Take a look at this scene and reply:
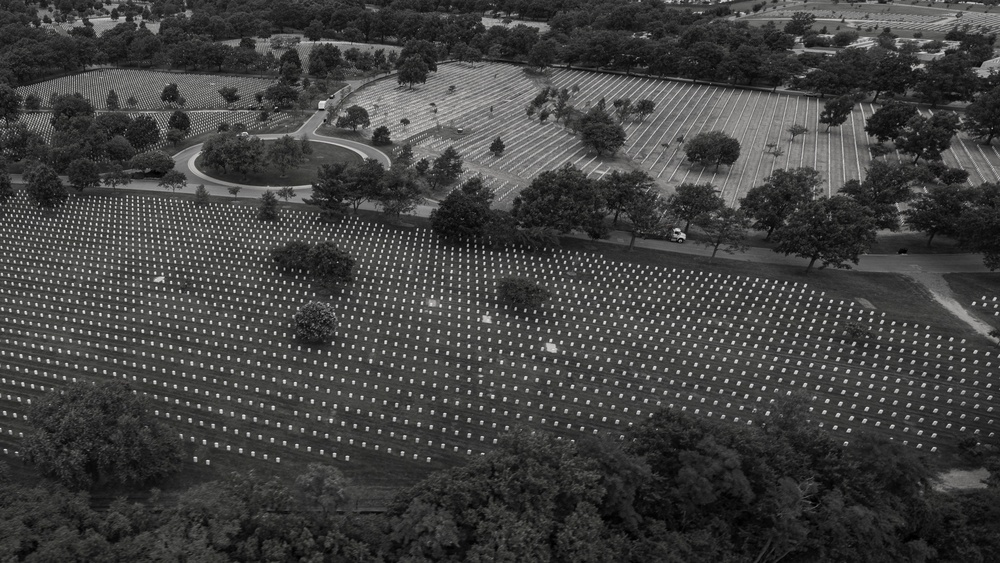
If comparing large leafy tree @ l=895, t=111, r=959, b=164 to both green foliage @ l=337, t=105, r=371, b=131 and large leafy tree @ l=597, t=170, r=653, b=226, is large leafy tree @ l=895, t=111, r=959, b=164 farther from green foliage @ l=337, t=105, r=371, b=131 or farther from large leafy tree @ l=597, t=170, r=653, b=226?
green foliage @ l=337, t=105, r=371, b=131

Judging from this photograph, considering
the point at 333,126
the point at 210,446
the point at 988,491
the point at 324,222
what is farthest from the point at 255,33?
the point at 988,491

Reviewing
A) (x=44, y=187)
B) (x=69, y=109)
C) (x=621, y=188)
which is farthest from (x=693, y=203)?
(x=69, y=109)

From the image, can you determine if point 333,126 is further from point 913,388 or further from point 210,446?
point 913,388

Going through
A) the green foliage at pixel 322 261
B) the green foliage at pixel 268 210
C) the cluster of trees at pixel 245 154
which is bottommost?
the green foliage at pixel 322 261

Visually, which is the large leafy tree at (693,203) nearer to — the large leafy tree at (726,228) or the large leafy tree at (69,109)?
the large leafy tree at (726,228)

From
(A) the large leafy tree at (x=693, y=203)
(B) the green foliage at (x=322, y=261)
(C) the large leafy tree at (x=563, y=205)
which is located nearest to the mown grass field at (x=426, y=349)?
(B) the green foliage at (x=322, y=261)

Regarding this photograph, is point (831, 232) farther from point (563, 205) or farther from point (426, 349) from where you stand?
point (426, 349)

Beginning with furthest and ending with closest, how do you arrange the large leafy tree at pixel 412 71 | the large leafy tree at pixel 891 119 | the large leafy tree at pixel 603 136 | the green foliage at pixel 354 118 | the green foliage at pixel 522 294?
1. the large leafy tree at pixel 412 71
2. the green foliage at pixel 354 118
3. the large leafy tree at pixel 891 119
4. the large leafy tree at pixel 603 136
5. the green foliage at pixel 522 294
